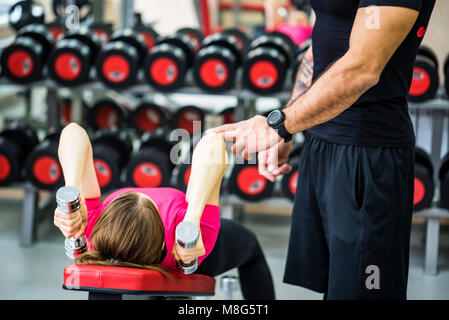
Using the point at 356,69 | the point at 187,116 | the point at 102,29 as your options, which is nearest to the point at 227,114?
the point at 187,116

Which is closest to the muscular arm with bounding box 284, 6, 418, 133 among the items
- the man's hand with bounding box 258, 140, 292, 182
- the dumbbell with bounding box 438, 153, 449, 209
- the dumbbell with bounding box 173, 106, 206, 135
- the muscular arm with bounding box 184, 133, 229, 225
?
the muscular arm with bounding box 184, 133, 229, 225

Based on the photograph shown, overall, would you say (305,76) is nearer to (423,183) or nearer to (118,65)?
(423,183)

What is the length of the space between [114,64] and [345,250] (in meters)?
2.13

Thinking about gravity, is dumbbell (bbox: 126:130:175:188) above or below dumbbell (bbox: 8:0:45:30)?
below

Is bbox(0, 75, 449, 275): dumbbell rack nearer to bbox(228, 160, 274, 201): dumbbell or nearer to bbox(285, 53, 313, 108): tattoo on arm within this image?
bbox(228, 160, 274, 201): dumbbell

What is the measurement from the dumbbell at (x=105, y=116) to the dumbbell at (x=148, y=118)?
12 cm

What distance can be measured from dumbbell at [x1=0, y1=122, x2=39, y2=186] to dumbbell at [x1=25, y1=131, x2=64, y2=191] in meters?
0.10

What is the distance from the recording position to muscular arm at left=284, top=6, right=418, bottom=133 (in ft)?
3.84

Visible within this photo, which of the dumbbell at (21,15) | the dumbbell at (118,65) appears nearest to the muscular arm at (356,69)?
the dumbbell at (118,65)

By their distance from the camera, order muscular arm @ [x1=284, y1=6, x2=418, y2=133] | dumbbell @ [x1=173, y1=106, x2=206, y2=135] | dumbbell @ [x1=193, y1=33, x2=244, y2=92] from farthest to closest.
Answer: dumbbell @ [x1=173, y1=106, x2=206, y2=135], dumbbell @ [x1=193, y1=33, x2=244, y2=92], muscular arm @ [x1=284, y1=6, x2=418, y2=133]

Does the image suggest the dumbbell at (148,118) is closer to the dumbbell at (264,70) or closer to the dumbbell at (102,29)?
the dumbbell at (102,29)

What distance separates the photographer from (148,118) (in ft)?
13.4
